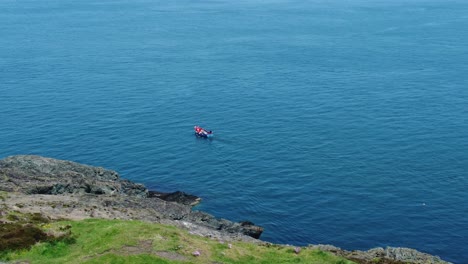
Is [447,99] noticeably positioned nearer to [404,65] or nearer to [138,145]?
[404,65]

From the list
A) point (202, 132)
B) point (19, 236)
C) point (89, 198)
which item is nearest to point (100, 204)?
point (89, 198)

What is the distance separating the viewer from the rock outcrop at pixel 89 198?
59.7 meters

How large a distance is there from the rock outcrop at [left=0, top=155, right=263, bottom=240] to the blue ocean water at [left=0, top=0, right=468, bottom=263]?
9706mm

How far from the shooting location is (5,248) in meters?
40.6

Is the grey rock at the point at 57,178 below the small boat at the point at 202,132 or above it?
below

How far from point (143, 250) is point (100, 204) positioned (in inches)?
1087

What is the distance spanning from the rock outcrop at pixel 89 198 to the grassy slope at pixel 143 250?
12.4 meters

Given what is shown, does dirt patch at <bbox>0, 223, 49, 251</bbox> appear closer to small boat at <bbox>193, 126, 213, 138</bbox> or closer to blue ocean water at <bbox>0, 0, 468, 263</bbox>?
blue ocean water at <bbox>0, 0, 468, 263</bbox>

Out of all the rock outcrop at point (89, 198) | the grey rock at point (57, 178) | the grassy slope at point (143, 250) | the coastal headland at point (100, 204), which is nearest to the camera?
the grassy slope at point (143, 250)

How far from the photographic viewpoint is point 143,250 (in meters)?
39.2

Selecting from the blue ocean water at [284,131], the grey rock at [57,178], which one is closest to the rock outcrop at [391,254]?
the blue ocean water at [284,131]

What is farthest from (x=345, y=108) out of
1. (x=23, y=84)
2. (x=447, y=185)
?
(x=23, y=84)

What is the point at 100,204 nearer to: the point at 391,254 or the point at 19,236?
the point at 19,236

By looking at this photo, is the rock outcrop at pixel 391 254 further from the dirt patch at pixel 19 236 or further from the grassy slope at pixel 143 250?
the dirt patch at pixel 19 236
